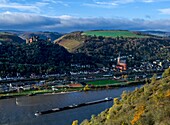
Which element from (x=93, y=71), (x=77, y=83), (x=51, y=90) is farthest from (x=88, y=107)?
(x=93, y=71)

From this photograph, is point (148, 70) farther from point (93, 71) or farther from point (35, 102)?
point (35, 102)

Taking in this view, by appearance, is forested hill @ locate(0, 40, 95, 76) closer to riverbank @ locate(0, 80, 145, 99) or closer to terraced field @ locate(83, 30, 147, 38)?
riverbank @ locate(0, 80, 145, 99)

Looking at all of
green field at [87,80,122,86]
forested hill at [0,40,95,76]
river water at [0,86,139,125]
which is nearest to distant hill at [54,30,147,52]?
forested hill at [0,40,95,76]

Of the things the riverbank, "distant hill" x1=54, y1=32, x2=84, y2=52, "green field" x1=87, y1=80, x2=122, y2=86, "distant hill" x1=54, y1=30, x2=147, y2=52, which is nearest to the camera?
the riverbank

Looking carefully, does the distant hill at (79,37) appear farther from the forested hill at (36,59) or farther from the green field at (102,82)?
the green field at (102,82)

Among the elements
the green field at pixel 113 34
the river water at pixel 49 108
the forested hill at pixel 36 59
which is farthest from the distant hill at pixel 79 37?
the river water at pixel 49 108

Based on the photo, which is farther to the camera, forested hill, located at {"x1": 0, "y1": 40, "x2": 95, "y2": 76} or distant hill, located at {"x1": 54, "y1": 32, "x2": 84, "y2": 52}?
distant hill, located at {"x1": 54, "y1": 32, "x2": 84, "y2": 52}

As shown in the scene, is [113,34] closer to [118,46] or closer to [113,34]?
[113,34]
